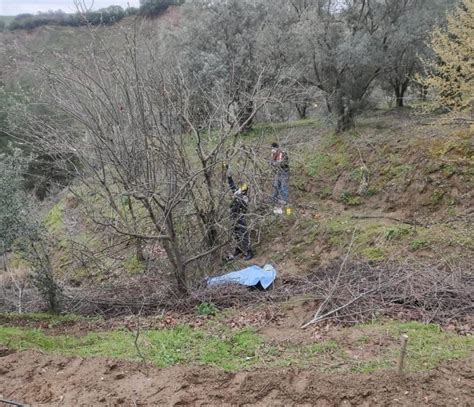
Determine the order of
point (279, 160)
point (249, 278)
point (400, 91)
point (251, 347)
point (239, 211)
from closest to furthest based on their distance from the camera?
point (251, 347) → point (249, 278) → point (239, 211) → point (279, 160) → point (400, 91)

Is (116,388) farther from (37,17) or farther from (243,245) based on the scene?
(37,17)

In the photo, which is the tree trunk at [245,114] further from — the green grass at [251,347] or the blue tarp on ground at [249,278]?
the green grass at [251,347]

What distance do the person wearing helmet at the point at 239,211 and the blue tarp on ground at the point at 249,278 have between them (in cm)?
116

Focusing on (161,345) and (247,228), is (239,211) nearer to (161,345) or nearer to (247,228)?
(247,228)

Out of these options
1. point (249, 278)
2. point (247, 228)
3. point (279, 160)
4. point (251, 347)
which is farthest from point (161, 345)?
point (279, 160)

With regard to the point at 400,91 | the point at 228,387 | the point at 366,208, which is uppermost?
the point at 400,91

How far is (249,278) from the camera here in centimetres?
886

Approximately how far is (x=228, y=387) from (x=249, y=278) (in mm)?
3918

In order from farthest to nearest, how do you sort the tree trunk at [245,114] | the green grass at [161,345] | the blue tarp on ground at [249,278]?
the tree trunk at [245,114] → the blue tarp on ground at [249,278] → the green grass at [161,345]

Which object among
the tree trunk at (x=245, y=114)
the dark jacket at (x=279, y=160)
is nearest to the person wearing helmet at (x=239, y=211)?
the tree trunk at (x=245, y=114)

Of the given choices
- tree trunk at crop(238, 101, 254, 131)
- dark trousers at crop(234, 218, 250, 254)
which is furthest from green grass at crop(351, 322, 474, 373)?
tree trunk at crop(238, 101, 254, 131)

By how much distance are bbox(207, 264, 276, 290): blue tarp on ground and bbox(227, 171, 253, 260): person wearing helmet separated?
45.8 inches

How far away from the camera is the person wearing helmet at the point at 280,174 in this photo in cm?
1146

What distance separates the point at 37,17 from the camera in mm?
46188
